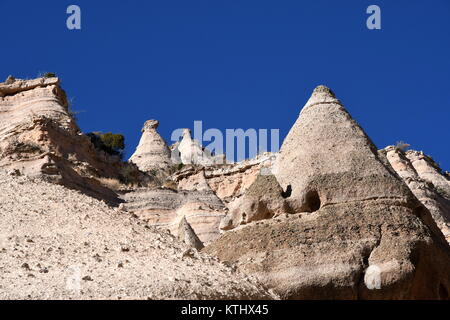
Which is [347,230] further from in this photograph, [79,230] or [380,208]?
[79,230]

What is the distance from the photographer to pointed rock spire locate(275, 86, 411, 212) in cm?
1485

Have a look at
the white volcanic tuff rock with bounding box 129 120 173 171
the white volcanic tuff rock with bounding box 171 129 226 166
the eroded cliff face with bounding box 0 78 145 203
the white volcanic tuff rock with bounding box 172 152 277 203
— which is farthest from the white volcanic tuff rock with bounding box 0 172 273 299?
the white volcanic tuff rock with bounding box 171 129 226 166

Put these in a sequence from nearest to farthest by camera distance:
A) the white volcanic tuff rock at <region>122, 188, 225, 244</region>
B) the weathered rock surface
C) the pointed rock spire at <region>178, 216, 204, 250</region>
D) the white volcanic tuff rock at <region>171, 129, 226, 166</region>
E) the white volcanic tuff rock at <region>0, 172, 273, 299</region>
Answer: the white volcanic tuff rock at <region>0, 172, 273, 299</region>
the weathered rock surface
the pointed rock spire at <region>178, 216, 204, 250</region>
the white volcanic tuff rock at <region>122, 188, 225, 244</region>
the white volcanic tuff rock at <region>171, 129, 226, 166</region>

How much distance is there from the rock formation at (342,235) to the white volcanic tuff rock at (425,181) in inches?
546

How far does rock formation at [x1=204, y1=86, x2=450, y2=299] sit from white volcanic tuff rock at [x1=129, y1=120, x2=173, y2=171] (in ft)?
115

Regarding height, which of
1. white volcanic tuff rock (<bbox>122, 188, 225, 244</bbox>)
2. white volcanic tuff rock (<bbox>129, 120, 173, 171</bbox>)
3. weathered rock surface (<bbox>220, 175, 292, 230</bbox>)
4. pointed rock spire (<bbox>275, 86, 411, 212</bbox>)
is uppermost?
white volcanic tuff rock (<bbox>129, 120, 173, 171</bbox>)

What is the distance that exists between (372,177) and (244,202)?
231 cm

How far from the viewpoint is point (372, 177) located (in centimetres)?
1499

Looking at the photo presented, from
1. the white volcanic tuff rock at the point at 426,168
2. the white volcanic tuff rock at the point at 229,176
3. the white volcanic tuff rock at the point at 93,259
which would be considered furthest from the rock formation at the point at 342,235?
the white volcanic tuff rock at the point at 426,168

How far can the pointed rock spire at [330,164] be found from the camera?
1485 centimetres

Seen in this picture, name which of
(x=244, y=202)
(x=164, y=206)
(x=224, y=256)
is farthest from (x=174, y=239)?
(x=164, y=206)

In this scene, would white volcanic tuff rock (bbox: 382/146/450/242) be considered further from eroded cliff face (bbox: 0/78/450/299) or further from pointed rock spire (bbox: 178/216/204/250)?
eroded cliff face (bbox: 0/78/450/299)

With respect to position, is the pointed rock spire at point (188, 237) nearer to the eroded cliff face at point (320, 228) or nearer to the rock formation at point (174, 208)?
the eroded cliff face at point (320, 228)

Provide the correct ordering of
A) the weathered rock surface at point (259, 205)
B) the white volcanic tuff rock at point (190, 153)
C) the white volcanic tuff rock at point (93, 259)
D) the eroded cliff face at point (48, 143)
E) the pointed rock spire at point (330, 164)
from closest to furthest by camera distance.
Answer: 1. the white volcanic tuff rock at point (93, 259)
2. the pointed rock spire at point (330, 164)
3. the weathered rock surface at point (259, 205)
4. the eroded cliff face at point (48, 143)
5. the white volcanic tuff rock at point (190, 153)
